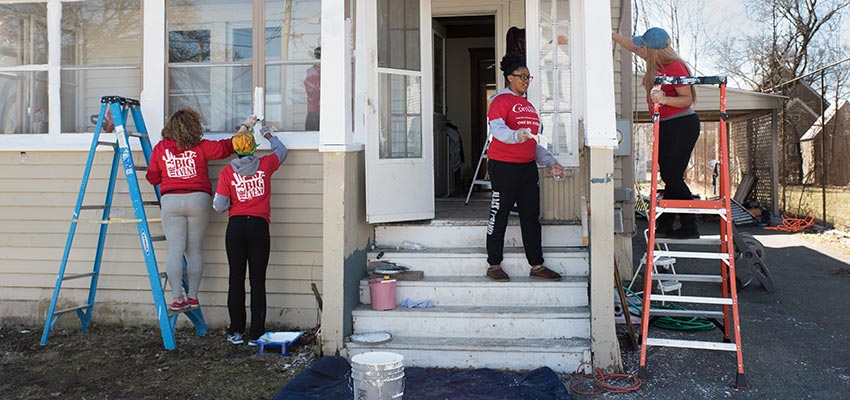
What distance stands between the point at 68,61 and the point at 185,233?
77.9 inches

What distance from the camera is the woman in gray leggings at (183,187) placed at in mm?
4465

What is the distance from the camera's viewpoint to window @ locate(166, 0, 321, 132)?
497 centimetres

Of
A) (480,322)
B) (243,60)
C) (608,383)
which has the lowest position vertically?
(608,383)

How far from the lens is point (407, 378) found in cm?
365

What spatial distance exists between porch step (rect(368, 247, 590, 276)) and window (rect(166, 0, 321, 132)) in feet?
4.31

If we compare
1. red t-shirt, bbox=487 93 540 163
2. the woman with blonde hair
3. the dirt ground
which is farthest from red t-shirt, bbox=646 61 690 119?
the dirt ground

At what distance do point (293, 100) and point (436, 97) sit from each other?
2504 mm

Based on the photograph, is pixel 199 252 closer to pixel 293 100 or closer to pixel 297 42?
pixel 293 100

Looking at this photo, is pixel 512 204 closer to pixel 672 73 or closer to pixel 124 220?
pixel 672 73

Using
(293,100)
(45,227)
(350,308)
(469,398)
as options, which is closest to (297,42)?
(293,100)

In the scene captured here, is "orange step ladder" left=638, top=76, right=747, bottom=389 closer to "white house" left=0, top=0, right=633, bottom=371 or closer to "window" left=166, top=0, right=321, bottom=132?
"white house" left=0, top=0, right=633, bottom=371

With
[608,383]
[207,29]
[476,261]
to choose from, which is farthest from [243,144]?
[608,383]

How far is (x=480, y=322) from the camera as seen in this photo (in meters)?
4.02

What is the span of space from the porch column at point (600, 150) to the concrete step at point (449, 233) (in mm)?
802
